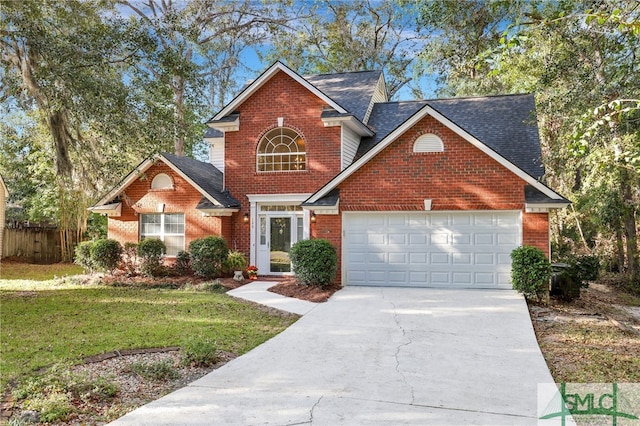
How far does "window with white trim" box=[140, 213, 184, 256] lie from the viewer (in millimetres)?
16422

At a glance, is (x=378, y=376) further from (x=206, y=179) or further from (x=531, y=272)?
(x=206, y=179)

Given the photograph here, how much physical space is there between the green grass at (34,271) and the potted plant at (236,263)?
248 inches

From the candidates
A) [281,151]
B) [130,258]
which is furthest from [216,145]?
[130,258]

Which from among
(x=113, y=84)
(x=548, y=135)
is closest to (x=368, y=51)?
(x=548, y=135)

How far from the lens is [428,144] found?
43.5ft

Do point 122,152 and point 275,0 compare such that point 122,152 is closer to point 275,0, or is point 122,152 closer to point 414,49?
point 275,0

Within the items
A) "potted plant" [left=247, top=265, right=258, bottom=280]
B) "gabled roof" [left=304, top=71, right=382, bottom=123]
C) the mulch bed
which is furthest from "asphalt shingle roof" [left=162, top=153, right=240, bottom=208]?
"gabled roof" [left=304, top=71, right=382, bottom=123]

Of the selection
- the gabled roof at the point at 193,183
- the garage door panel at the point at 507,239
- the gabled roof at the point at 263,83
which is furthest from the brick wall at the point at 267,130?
the garage door panel at the point at 507,239

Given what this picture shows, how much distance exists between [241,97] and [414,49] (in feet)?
52.1

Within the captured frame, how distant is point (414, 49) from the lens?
92.7ft

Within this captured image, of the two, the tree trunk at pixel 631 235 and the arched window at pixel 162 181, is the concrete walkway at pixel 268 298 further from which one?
the tree trunk at pixel 631 235

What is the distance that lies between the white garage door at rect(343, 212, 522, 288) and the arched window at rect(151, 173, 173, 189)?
6688 millimetres

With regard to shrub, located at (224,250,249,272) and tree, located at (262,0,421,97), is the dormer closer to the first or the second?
shrub, located at (224,250,249,272)

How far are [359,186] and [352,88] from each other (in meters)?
5.76
